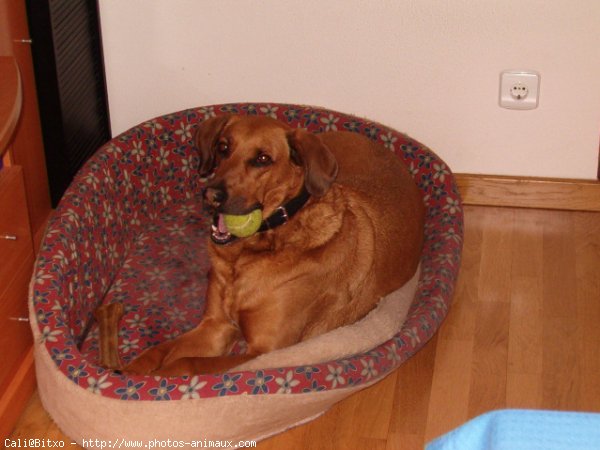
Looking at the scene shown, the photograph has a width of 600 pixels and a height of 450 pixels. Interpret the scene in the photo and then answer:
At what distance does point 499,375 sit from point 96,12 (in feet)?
7.02

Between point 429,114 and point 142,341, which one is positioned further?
point 429,114

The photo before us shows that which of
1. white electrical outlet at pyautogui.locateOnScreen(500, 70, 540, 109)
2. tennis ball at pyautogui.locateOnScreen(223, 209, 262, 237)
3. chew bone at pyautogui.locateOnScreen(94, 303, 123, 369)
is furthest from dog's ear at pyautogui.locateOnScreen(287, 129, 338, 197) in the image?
white electrical outlet at pyautogui.locateOnScreen(500, 70, 540, 109)

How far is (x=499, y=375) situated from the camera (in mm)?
3084

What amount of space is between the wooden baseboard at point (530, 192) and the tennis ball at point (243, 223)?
1.51 metres

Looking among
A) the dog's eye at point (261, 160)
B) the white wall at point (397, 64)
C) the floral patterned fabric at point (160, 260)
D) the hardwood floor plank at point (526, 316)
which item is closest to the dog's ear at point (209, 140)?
the dog's eye at point (261, 160)

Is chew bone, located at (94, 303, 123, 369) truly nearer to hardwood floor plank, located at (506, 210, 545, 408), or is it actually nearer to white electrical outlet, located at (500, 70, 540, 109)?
hardwood floor plank, located at (506, 210, 545, 408)

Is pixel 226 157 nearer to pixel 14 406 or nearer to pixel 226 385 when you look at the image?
pixel 226 385

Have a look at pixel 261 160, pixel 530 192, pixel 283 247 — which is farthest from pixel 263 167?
pixel 530 192

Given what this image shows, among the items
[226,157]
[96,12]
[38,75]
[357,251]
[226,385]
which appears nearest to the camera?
[226,385]

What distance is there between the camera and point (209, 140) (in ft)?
9.62

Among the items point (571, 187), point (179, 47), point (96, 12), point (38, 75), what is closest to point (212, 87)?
point (179, 47)

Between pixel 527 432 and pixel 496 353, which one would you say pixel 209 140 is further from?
pixel 527 432

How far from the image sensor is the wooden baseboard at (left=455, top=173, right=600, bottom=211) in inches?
157

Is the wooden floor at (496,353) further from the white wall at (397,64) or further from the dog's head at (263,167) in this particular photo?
the dog's head at (263,167)
